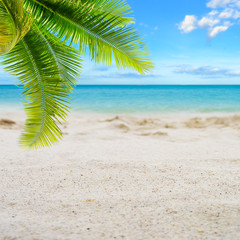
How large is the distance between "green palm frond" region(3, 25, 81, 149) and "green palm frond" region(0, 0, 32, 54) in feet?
2.14

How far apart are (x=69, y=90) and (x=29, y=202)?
Answer: 1.67 m

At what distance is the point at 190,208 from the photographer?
299cm

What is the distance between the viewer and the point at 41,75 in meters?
3.87

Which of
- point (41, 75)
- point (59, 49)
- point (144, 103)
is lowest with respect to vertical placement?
point (144, 103)

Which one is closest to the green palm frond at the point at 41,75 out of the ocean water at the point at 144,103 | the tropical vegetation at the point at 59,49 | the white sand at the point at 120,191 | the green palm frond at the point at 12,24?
the tropical vegetation at the point at 59,49

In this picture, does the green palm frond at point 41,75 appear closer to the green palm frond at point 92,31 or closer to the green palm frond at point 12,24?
the green palm frond at point 92,31

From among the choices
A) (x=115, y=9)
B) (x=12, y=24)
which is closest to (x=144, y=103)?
(x=115, y=9)

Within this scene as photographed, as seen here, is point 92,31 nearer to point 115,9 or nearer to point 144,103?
point 115,9

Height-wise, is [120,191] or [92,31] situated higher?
[92,31]

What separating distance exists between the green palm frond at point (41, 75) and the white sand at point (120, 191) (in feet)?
2.60

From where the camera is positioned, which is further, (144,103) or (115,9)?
(144,103)

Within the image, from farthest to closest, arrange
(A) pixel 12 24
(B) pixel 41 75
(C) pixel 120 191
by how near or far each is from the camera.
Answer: (B) pixel 41 75 < (C) pixel 120 191 < (A) pixel 12 24

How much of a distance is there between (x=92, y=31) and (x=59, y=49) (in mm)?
609

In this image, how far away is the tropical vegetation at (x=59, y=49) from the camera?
3.81 m
